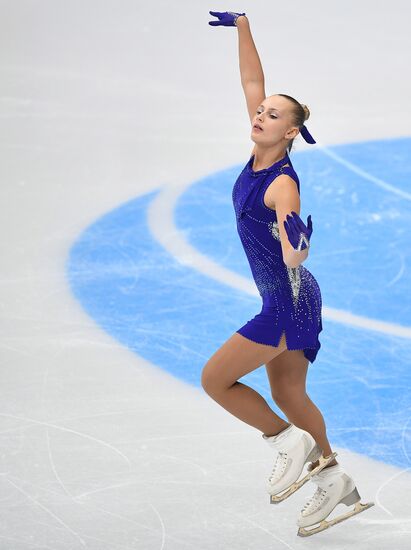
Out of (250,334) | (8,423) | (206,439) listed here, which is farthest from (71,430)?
(250,334)

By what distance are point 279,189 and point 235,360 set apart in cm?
76

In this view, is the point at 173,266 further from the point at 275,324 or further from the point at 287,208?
the point at 287,208

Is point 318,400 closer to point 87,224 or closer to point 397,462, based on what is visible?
point 397,462

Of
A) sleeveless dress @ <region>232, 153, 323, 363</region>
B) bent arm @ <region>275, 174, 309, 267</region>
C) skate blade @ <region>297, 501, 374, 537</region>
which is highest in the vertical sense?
bent arm @ <region>275, 174, 309, 267</region>

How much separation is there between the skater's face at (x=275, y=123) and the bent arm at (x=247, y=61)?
547mm

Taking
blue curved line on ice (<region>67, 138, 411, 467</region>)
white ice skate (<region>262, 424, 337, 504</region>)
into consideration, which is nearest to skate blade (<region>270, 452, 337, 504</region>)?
white ice skate (<region>262, 424, 337, 504</region>)

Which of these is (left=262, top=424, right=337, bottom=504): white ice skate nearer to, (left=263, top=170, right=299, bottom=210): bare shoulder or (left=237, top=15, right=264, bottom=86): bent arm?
(left=263, top=170, right=299, bottom=210): bare shoulder

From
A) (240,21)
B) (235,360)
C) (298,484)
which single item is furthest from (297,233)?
(240,21)

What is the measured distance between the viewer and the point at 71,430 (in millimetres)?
5836

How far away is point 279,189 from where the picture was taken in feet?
14.9

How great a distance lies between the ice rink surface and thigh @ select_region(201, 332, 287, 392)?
0.68m

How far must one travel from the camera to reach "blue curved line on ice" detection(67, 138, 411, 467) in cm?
631

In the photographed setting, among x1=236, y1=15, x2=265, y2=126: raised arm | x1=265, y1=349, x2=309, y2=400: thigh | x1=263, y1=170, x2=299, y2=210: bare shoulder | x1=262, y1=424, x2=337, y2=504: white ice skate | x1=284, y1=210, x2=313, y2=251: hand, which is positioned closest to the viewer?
x1=284, y1=210, x2=313, y2=251: hand

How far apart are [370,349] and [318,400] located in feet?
2.48
